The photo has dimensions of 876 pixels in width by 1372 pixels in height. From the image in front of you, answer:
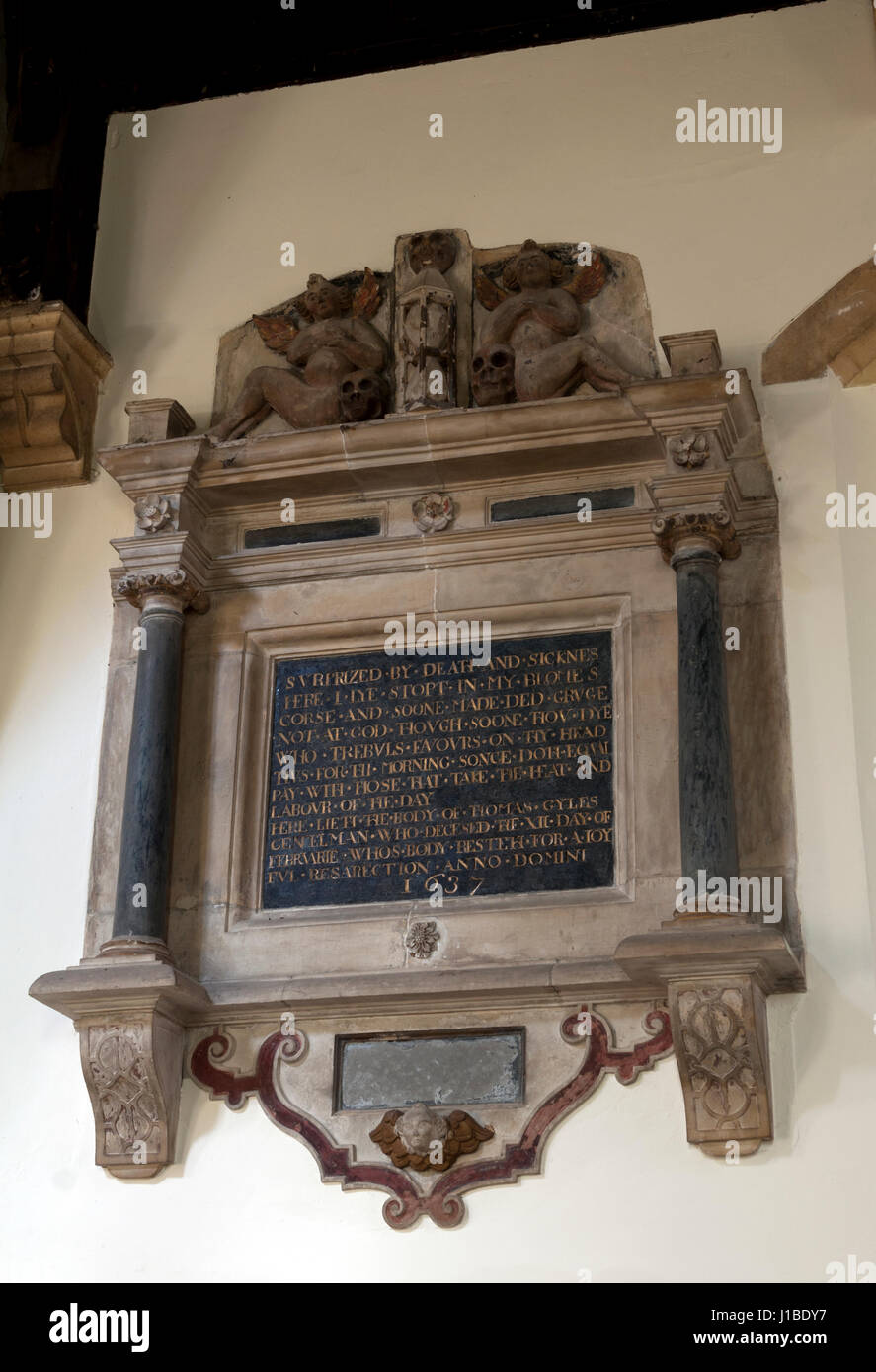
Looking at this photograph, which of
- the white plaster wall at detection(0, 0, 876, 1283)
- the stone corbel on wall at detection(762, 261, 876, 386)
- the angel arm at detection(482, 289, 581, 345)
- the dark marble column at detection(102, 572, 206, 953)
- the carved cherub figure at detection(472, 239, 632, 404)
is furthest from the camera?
the angel arm at detection(482, 289, 581, 345)

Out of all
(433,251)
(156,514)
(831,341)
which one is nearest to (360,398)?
(433,251)

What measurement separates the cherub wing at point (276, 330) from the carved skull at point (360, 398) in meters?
0.43

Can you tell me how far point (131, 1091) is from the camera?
614 cm

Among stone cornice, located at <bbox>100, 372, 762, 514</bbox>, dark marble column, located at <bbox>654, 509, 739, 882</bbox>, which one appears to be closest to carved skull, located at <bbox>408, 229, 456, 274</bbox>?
stone cornice, located at <bbox>100, 372, 762, 514</bbox>

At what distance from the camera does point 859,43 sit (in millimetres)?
7207

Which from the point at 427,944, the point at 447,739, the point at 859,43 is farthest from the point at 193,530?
the point at 859,43

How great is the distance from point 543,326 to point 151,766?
2.12m

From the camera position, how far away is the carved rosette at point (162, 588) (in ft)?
22.2

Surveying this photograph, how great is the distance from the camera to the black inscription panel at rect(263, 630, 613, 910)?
248 inches

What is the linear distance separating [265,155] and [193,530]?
1796mm

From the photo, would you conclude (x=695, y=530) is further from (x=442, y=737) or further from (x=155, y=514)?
(x=155, y=514)

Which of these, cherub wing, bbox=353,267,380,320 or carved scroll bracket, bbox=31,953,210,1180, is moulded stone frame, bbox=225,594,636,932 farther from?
cherub wing, bbox=353,267,380,320

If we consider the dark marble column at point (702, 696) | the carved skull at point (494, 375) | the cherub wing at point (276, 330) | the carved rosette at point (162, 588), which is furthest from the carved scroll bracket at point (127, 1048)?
the cherub wing at point (276, 330)

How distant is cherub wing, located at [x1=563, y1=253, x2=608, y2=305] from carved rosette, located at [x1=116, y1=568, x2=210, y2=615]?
69.2 inches
